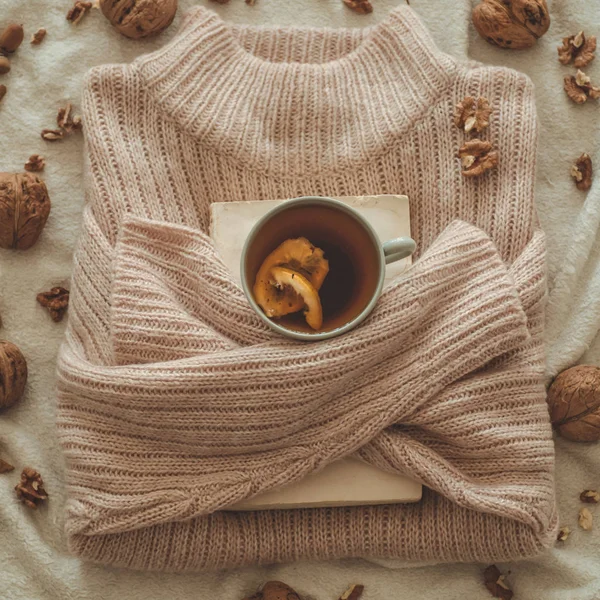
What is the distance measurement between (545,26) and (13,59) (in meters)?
0.58

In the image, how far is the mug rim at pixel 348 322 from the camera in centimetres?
68

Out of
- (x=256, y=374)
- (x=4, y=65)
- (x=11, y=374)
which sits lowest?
(x=11, y=374)

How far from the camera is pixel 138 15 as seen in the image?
897 millimetres

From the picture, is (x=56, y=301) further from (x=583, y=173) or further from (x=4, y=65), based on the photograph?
(x=583, y=173)

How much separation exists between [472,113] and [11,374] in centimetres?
52

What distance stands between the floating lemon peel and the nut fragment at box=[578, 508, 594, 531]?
0.37 metres

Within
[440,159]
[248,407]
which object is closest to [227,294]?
[248,407]

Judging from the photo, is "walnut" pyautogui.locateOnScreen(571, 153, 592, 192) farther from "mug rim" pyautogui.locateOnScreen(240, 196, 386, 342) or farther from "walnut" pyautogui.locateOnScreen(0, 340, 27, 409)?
"walnut" pyautogui.locateOnScreen(0, 340, 27, 409)

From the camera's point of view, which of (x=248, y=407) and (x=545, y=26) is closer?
(x=248, y=407)

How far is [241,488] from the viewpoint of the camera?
29.6 inches

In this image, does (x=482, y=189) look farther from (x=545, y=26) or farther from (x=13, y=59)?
(x=13, y=59)

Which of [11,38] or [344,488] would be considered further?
[11,38]

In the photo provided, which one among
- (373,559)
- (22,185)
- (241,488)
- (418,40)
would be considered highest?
(418,40)

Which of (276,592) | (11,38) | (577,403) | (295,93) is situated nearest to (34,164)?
(11,38)
